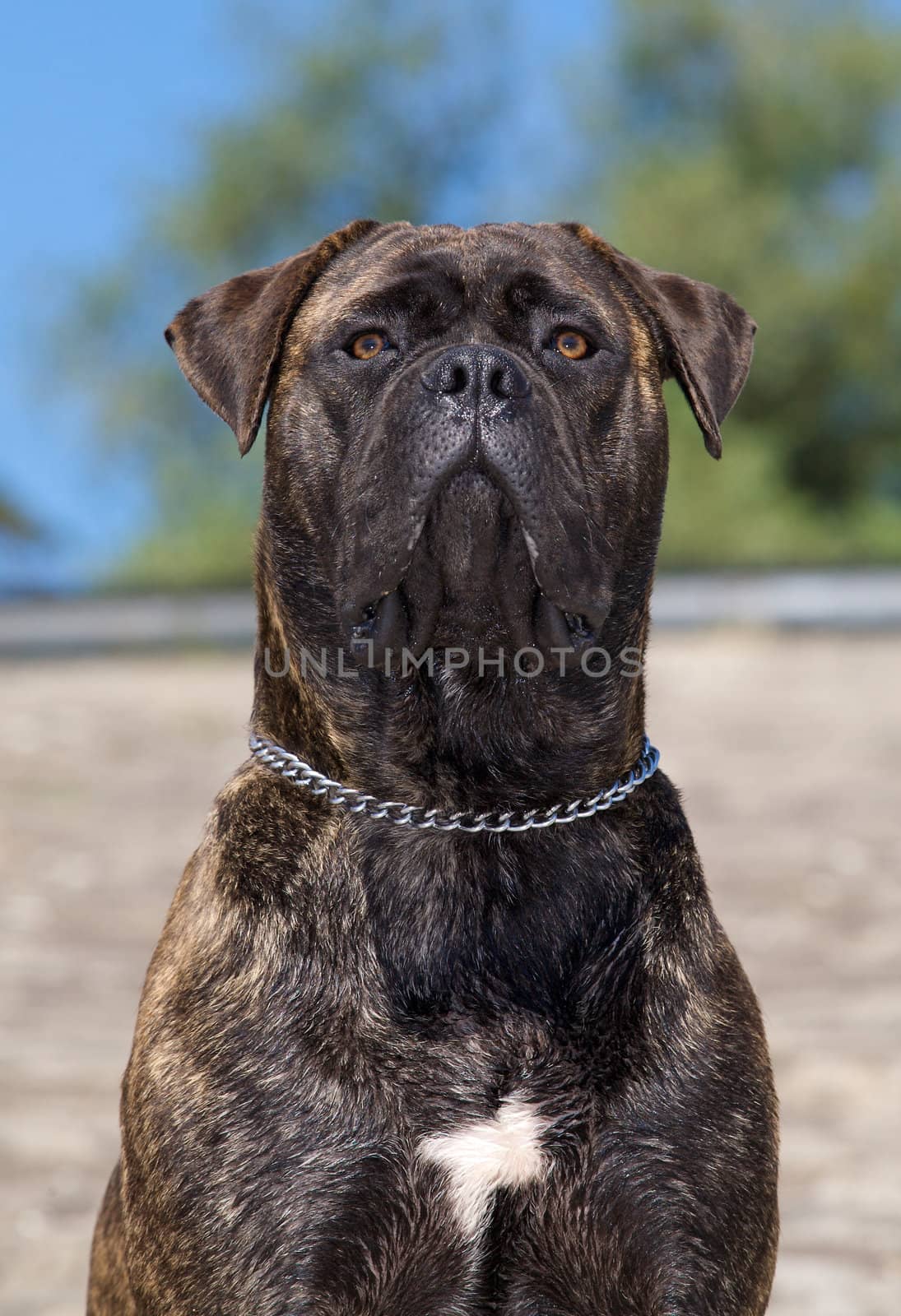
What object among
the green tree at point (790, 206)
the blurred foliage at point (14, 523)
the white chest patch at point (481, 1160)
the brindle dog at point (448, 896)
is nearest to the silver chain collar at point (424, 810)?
the brindle dog at point (448, 896)

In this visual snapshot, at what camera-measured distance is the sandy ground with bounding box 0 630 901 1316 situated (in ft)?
14.9

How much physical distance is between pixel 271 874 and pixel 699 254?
82.7 ft

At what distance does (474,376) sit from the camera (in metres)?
2.78

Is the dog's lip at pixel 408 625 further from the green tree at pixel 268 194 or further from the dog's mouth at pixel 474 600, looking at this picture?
the green tree at pixel 268 194

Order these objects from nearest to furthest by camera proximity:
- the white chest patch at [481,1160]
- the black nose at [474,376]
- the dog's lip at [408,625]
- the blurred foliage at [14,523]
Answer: the white chest patch at [481,1160], the black nose at [474,376], the dog's lip at [408,625], the blurred foliage at [14,523]

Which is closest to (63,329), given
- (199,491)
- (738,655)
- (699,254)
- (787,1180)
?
(199,491)

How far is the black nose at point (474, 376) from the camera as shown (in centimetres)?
278

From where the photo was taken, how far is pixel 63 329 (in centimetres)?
2928

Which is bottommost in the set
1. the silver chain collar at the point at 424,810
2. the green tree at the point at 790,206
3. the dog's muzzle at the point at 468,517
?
the silver chain collar at the point at 424,810

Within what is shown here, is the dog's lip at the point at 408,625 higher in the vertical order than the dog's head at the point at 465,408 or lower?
lower

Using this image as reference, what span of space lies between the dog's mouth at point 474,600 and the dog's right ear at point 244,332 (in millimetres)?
445

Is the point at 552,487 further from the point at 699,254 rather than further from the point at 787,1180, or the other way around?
the point at 699,254

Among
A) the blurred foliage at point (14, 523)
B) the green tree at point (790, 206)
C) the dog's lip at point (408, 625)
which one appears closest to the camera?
the dog's lip at point (408, 625)

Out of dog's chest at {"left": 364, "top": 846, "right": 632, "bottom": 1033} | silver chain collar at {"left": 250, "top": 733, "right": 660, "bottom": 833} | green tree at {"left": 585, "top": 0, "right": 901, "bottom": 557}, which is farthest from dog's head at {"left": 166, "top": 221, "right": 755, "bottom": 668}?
green tree at {"left": 585, "top": 0, "right": 901, "bottom": 557}
